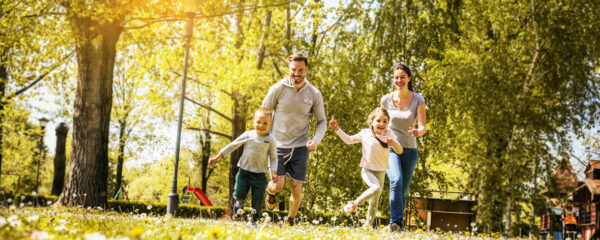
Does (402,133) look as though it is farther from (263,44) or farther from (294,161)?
(263,44)

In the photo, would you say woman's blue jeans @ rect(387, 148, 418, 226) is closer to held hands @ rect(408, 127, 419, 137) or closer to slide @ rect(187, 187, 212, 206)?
held hands @ rect(408, 127, 419, 137)

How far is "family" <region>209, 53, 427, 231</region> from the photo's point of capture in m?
6.80

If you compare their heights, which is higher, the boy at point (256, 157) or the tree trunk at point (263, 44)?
the tree trunk at point (263, 44)

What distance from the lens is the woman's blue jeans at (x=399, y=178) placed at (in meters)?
6.97

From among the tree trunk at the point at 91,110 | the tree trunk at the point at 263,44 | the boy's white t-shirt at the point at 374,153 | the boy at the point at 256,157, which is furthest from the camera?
the tree trunk at the point at 263,44

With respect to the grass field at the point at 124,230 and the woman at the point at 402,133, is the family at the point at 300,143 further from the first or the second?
the grass field at the point at 124,230

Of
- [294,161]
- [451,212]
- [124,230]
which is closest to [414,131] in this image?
[294,161]

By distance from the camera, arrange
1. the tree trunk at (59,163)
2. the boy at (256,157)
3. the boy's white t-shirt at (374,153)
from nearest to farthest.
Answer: the boy at (256,157)
the boy's white t-shirt at (374,153)
the tree trunk at (59,163)

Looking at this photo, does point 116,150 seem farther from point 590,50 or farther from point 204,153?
point 590,50

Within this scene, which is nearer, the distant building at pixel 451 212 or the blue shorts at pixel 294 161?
the blue shorts at pixel 294 161

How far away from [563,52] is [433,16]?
662cm

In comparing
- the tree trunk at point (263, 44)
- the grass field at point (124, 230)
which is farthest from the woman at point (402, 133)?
the tree trunk at point (263, 44)

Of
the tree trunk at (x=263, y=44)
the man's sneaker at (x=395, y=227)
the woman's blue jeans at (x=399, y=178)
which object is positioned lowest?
the man's sneaker at (x=395, y=227)

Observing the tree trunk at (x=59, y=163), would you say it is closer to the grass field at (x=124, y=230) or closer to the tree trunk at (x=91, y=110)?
the tree trunk at (x=91, y=110)
